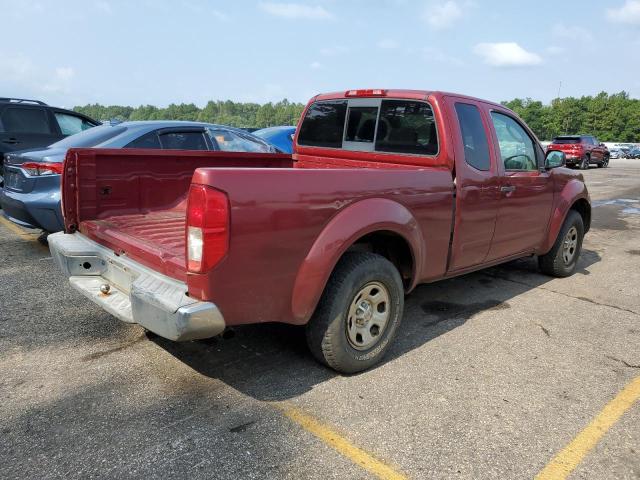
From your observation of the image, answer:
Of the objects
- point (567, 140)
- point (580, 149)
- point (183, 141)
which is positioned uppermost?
point (567, 140)

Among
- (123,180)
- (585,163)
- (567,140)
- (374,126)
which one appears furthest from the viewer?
(585,163)

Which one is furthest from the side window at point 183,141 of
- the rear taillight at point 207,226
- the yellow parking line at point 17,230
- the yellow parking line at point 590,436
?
the yellow parking line at point 590,436

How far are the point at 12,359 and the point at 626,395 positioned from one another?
13.2 feet

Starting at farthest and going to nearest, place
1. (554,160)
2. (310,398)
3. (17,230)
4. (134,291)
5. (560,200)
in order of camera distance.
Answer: (17,230)
(560,200)
(554,160)
(310,398)
(134,291)

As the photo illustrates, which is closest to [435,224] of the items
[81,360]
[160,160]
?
[160,160]

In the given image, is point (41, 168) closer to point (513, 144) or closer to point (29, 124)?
point (29, 124)

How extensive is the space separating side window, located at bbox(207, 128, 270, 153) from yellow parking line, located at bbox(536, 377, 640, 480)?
5.16 m

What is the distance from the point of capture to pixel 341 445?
8.39 feet

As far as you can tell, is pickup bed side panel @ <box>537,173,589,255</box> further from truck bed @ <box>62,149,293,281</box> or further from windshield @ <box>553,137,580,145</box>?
windshield @ <box>553,137,580,145</box>

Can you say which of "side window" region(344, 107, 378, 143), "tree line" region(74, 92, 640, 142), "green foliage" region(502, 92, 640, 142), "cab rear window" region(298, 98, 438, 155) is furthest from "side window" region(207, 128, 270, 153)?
"green foliage" region(502, 92, 640, 142)

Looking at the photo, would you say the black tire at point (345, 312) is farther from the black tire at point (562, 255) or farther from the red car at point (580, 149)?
the red car at point (580, 149)

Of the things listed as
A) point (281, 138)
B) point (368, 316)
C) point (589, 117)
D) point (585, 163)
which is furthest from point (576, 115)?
point (368, 316)

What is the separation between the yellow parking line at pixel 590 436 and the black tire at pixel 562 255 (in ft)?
7.75

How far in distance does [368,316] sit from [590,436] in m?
1.41
